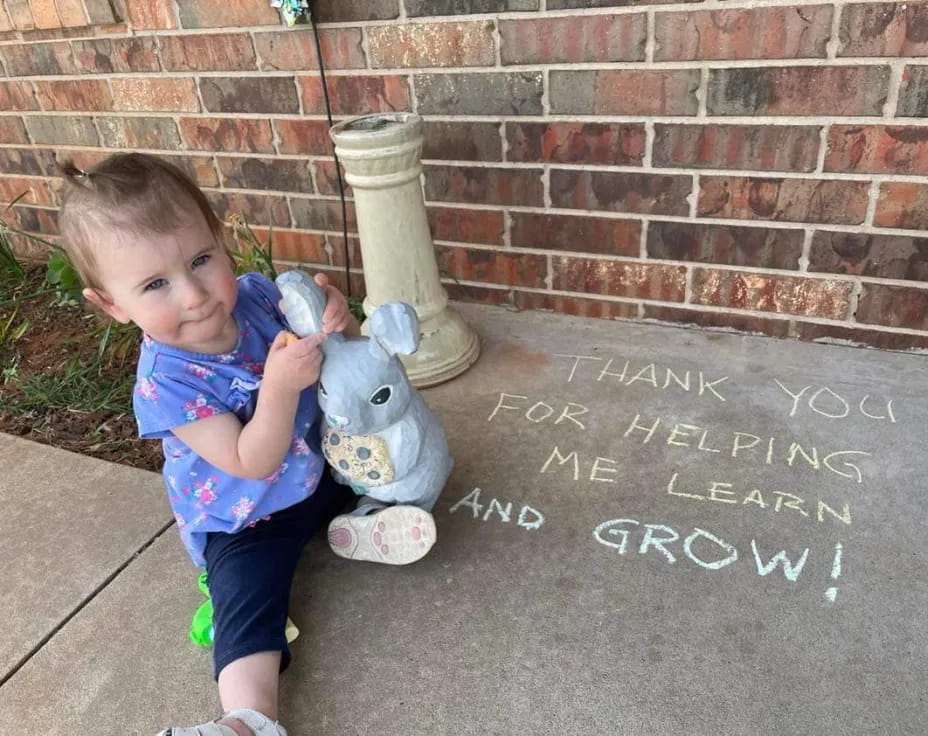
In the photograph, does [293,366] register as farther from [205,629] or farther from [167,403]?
[205,629]

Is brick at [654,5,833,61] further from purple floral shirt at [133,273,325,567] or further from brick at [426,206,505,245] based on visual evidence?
purple floral shirt at [133,273,325,567]

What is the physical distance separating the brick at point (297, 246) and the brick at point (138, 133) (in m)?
0.49

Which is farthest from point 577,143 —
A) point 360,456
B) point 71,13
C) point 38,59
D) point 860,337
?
point 38,59

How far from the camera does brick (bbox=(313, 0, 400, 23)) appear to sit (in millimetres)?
2334

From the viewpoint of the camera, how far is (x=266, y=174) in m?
2.85

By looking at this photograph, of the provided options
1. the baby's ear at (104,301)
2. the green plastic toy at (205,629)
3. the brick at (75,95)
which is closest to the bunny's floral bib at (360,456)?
the green plastic toy at (205,629)

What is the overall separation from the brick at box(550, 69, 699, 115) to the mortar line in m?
1.64

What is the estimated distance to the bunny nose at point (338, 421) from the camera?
4.88 ft

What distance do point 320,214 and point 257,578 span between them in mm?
1653

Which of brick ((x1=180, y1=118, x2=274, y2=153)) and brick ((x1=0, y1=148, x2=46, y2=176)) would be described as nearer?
brick ((x1=180, y1=118, x2=274, y2=153))

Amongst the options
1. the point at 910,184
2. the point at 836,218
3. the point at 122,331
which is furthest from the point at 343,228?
the point at 910,184

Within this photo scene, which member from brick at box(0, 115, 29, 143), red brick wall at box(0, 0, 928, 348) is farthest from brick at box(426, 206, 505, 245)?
brick at box(0, 115, 29, 143)

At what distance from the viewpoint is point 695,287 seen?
7.95 feet

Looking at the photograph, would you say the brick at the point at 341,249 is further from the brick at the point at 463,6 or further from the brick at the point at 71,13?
the brick at the point at 71,13
